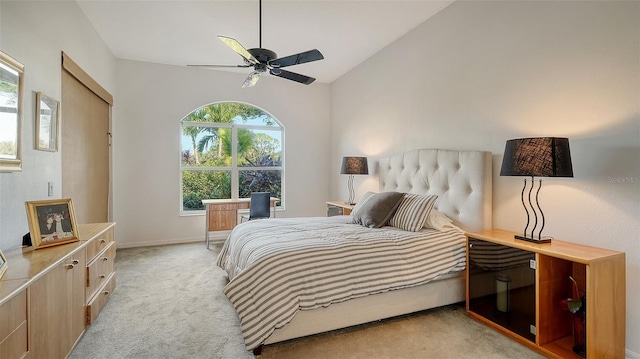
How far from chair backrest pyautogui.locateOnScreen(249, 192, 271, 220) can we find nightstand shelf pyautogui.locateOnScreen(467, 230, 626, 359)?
9.46 ft

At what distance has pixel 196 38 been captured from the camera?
381 cm

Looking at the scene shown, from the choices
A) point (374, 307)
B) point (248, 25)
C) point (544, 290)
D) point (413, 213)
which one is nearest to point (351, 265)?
point (374, 307)

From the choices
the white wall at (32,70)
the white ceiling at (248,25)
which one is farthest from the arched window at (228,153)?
the white wall at (32,70)

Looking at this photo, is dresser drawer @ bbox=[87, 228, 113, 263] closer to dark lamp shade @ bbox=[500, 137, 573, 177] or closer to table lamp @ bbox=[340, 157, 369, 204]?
table lamp @ bbox=[340, 157, 369, 204]

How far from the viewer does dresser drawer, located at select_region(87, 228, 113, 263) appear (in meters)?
2.21

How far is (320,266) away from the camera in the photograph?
1990mm

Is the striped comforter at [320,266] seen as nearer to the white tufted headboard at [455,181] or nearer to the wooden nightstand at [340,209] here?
the white tufted headboard at [455,181]

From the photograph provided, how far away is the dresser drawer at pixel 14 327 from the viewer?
46.3 inches

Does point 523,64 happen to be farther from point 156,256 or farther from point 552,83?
point 156,256

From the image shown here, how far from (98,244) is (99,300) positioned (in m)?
0.44

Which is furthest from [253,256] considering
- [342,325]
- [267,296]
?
[342,325]

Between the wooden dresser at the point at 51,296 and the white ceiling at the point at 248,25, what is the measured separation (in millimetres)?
2394

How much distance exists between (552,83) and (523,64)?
30 centimetres

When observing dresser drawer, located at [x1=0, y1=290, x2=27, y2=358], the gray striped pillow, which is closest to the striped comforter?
the gray striped pillow
